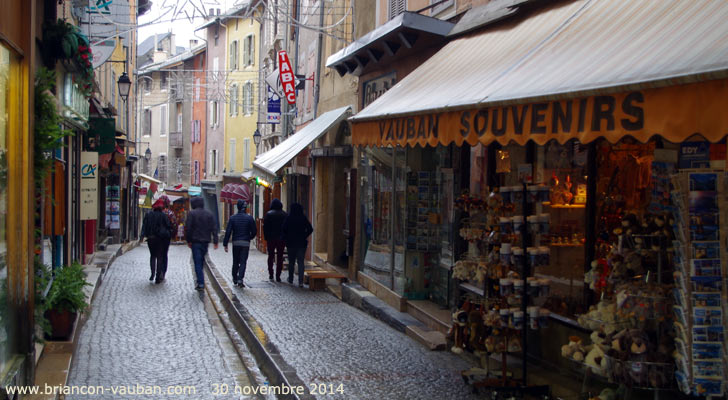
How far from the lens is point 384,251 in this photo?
1293cm

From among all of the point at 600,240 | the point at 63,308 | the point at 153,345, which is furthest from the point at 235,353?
the point at 600,240

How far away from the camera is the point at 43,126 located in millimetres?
7734

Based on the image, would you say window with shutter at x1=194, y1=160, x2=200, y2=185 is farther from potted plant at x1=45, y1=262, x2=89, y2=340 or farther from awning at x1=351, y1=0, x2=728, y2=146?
awning at x1=351, y1=0, x2=728, y2=146

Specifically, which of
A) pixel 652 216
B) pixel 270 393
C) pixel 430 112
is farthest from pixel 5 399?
pixel 652 216

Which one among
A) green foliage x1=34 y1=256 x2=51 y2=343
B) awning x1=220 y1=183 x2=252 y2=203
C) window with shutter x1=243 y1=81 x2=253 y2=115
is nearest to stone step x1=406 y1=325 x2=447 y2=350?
green foliage x1=34 y1=256 x2=51 y2=343

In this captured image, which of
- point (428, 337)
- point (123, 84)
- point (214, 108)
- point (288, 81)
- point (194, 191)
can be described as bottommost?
point (428, 337)

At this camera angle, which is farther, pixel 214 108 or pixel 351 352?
pixel 214 108

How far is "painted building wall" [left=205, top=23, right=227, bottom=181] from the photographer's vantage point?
140 feet

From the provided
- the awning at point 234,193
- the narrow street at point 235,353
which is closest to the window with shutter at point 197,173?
the awning at point 234,193

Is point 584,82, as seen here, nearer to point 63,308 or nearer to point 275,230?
point 63,308

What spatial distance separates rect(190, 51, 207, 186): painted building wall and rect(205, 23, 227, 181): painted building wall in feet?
2.90

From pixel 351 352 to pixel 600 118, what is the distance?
501 cm

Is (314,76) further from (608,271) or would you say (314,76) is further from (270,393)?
(608,271)

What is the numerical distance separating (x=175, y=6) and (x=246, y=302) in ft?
16.6
